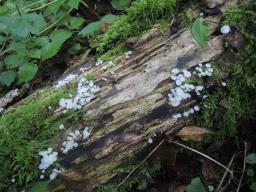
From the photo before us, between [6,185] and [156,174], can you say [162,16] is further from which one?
[6,185]

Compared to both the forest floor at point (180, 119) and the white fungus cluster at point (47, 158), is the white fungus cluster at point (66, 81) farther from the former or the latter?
the white fungus cluster at point (47, 158)

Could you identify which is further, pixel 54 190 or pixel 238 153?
pixel 238 153

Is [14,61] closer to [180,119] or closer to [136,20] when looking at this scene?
[136,20]

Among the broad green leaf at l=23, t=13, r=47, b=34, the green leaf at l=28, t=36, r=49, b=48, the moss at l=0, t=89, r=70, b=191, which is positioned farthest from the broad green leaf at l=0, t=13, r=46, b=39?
the moss at l=0, t=89, r=70, b=191

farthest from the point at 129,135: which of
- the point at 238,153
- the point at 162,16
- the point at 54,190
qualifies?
the point at 162,16

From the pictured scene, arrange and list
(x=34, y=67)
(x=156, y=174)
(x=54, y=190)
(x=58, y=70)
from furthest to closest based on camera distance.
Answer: (x=58, y=70), (x=34, y=67), (x=156, y=174), (x=54, y=190)
